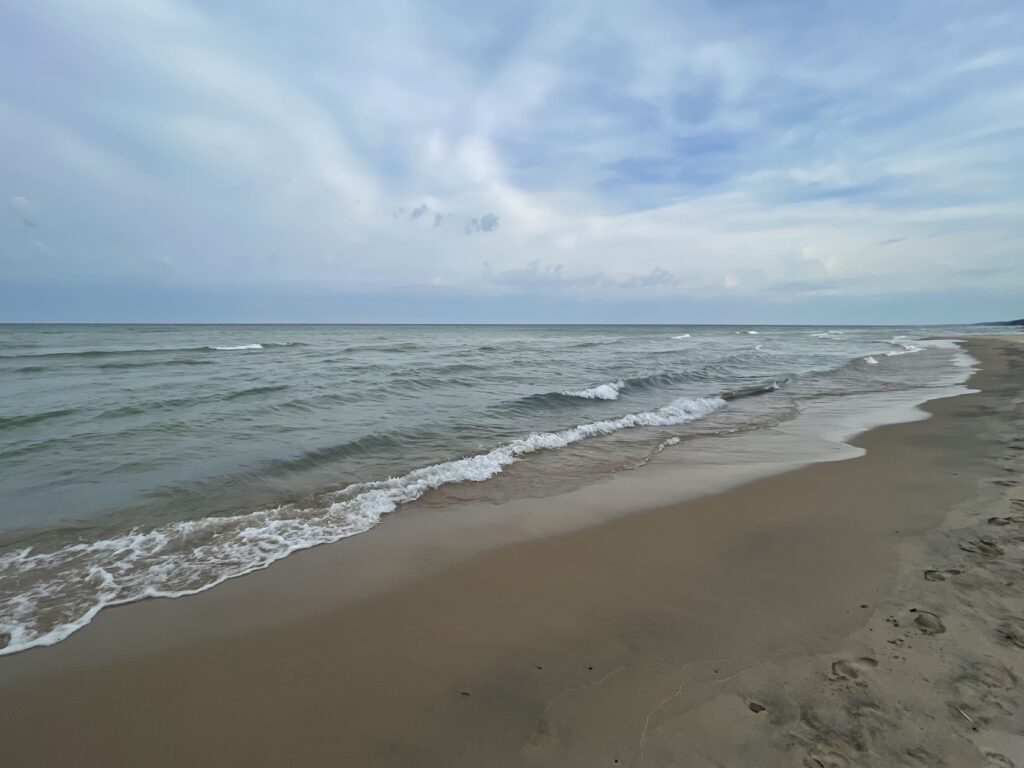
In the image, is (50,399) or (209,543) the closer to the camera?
(209,543)

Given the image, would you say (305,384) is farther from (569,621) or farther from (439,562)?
(569,621)

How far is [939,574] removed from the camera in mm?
3879

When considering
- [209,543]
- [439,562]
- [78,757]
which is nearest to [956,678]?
[439,562]

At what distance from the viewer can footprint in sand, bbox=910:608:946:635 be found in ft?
10.2

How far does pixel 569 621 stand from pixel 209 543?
3895 millimetres

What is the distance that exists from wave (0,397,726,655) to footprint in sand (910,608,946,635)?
500cm

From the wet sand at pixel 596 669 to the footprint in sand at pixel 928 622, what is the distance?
2 centimetres

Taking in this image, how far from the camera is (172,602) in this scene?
3.89 meters

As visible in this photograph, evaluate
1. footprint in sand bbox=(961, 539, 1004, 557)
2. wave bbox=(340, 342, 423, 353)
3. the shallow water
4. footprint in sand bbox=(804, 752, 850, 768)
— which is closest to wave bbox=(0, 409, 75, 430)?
the shallow water

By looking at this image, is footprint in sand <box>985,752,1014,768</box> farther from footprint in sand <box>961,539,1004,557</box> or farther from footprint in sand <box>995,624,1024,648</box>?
footprint in sand <box>961,539,1004,557</box>

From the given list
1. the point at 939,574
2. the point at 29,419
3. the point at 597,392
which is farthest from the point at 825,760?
the point at 29,419

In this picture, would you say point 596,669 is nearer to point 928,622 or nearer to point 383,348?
point 928,622

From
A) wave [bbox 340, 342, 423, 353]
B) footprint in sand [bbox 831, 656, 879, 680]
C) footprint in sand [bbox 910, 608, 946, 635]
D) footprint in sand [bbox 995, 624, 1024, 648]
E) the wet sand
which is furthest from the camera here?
wave [bbox 340, 342, 423, 353]

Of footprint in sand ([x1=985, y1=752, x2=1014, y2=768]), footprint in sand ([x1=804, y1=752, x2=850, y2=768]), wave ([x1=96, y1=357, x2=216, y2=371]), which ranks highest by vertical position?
footprint in sand ([x1=985, y1=752, x2=1014, y2=768])
